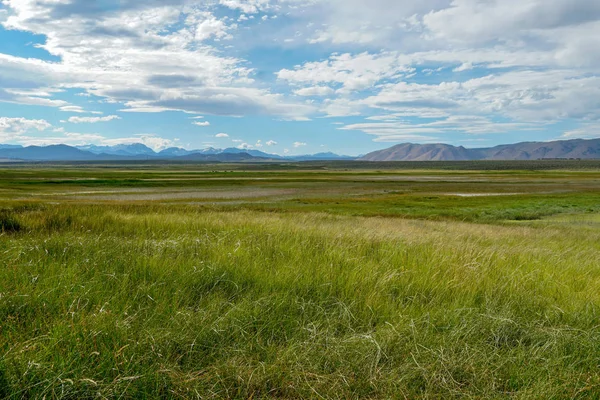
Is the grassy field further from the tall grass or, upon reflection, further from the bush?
the bush

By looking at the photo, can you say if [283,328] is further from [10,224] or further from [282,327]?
[10,224]

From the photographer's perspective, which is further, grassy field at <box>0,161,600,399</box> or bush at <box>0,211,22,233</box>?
bush at <box>0,211,22,233</box>

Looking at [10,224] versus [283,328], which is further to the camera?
[10,224]

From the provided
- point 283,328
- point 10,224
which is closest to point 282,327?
point 283,328

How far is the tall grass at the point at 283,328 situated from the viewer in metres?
3.54

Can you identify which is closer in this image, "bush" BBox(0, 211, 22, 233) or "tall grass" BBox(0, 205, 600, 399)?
"tall grass" BBox(0, 205, 600, 399)

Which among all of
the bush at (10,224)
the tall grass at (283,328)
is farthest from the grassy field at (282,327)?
the bush at (10,224)

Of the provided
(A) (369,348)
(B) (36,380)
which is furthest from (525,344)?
(B) (36,380)

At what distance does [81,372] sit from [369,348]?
2.56m

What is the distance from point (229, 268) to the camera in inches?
256

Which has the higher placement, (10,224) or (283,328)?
(10,224)

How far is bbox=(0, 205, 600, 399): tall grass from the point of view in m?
3.54

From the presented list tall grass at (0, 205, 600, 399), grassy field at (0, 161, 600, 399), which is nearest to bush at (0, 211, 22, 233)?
grassy field at (0, 161, 600, 399)

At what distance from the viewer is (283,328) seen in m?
4.66
